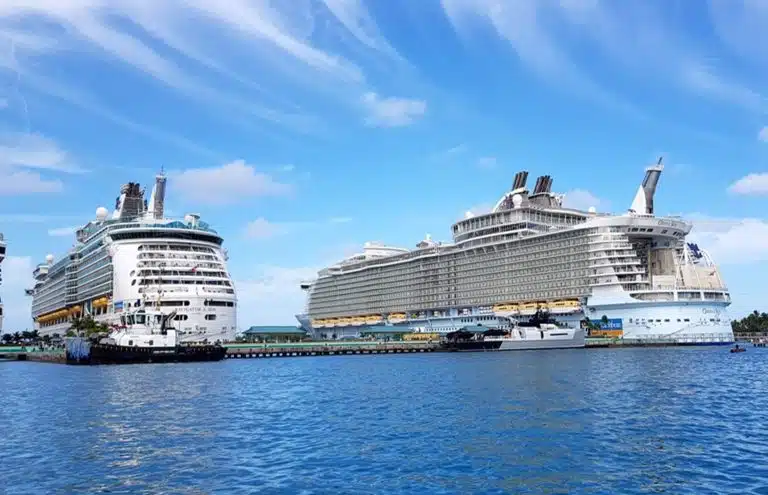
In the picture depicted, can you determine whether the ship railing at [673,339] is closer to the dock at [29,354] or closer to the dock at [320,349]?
the dock at [320,349]

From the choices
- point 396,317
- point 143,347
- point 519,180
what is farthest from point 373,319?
point 143,347

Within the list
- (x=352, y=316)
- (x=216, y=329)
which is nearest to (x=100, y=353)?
(x=216, y=329)

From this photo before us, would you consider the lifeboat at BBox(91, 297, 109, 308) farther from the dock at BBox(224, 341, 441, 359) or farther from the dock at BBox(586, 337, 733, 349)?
the dock at BBox(586, 337, 733, 349)

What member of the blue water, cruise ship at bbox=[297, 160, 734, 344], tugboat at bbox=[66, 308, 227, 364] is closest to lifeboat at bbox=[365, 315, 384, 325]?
cruise ship at bbox=[297, 160, 734, 344]

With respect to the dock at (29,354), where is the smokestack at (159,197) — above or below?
above

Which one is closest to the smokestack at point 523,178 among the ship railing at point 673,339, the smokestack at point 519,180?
the smokestack at point 519,180

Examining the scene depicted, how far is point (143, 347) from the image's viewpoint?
A: 84312 mm

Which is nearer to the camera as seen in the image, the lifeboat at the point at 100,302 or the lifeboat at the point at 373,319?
the lifeboat at the point at 100,302

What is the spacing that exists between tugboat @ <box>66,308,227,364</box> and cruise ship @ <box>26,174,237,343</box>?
240 inches

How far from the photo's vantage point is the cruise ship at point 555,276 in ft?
380

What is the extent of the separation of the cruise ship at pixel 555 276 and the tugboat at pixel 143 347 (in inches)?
2484

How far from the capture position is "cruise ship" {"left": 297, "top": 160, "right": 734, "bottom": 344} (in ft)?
380

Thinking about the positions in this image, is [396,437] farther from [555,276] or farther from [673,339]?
[555,276]

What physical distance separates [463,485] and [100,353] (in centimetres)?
7352
